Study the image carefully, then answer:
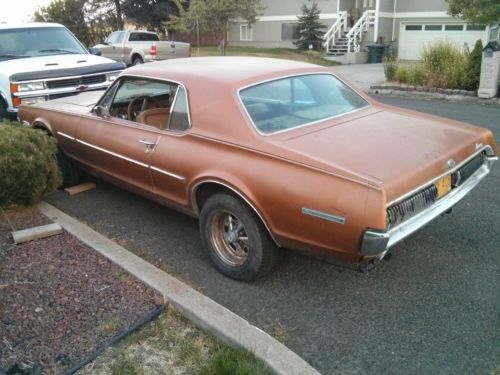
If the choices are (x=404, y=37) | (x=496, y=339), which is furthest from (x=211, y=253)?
(x=404, y=37)

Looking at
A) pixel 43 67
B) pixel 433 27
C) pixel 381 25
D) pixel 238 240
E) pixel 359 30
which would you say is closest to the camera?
pixel 238 240

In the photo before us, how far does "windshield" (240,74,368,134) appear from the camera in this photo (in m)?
3.70

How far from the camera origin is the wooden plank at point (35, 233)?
4.19m

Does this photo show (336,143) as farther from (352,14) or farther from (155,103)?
(352,14)

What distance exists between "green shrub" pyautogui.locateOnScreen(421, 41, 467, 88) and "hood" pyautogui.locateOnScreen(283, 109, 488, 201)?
9455mm

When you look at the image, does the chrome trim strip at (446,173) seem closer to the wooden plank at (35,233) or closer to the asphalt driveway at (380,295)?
the asphalt driveway at (380,295)

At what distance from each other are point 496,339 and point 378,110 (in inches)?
86.3

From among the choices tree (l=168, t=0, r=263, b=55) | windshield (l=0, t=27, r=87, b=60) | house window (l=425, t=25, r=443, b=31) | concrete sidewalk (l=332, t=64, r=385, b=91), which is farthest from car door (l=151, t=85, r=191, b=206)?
house window (l=425, t=25, r=443, b=31)

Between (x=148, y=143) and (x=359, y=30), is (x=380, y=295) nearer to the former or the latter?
(x=148, y=143)

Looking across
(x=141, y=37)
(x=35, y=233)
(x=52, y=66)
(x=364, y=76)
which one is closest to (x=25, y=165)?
(x=35, y=233)

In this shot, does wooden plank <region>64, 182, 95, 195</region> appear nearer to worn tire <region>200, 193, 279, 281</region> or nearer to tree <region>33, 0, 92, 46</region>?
worn tire <region>200, 193, 279, 281</region>

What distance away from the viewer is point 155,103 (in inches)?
192

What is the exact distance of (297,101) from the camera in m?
4.03

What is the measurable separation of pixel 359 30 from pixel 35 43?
61.5 ft
